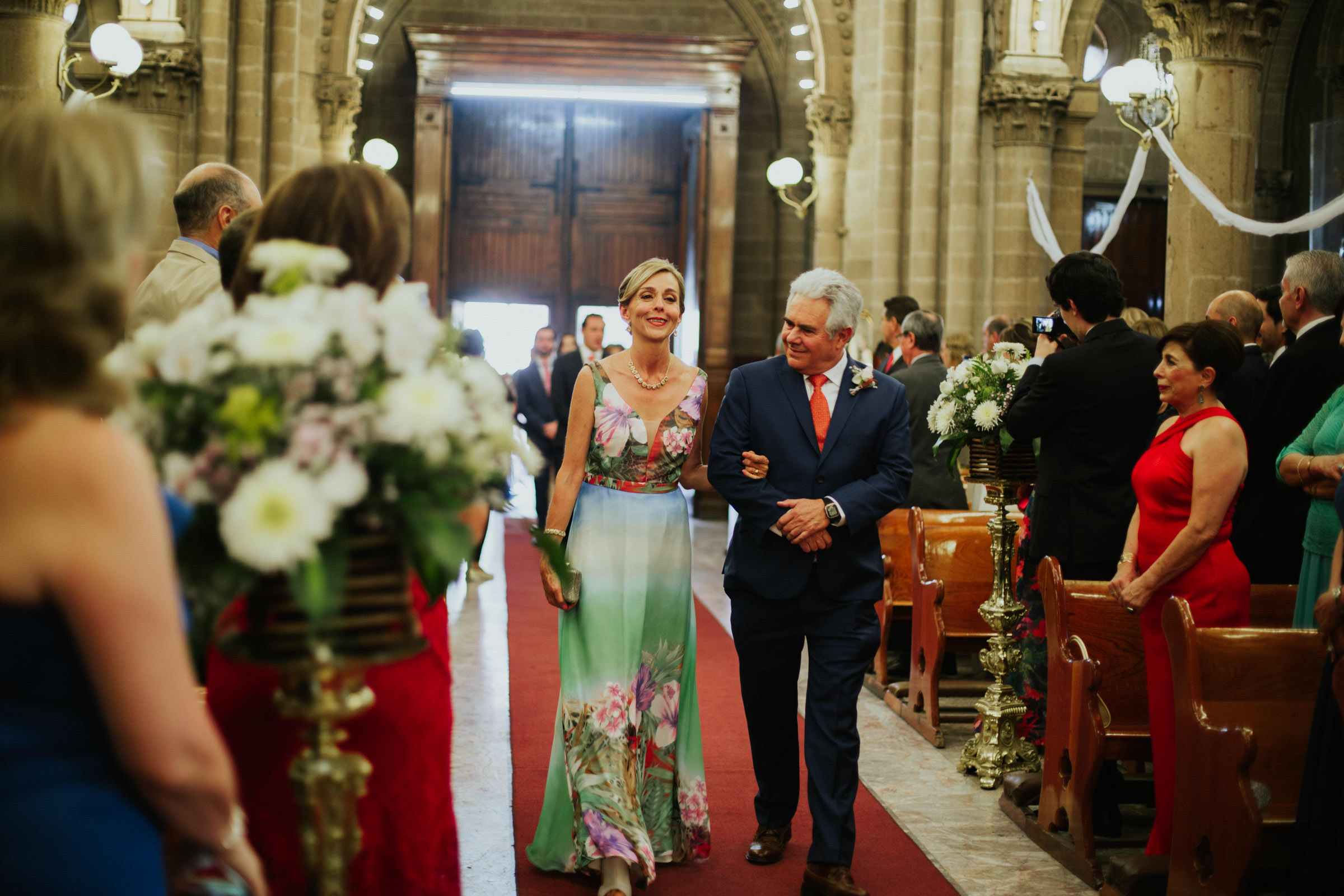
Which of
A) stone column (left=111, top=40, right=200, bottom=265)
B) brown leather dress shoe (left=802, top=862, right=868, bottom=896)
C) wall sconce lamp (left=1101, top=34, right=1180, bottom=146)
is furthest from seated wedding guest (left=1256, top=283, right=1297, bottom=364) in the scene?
stone column (left=111, top=40, right=200, bottom=265)

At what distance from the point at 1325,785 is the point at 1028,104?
35.1ft

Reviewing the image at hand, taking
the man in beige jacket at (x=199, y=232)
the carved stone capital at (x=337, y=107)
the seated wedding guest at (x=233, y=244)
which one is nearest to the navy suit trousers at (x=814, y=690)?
the man in beige jacket at (x=199, y=232)

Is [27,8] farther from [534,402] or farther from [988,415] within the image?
[988,415]

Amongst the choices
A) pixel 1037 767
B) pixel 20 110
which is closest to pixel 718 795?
pixel 1037 767

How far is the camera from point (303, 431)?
1.73m

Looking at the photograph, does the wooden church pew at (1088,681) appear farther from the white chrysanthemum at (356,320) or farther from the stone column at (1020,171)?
the stone column at (1020,171)

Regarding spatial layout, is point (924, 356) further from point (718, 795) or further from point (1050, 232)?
point (1050, 232)

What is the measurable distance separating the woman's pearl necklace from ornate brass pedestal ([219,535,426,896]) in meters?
2.46

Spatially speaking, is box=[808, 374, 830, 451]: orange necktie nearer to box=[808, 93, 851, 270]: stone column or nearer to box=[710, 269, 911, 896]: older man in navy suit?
box=[710, 269, 911, 896]: older man in navy suit

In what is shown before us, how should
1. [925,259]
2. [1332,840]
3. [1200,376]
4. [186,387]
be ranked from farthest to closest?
[925,259] < [1200,376] < [1332,840] < [186,387]

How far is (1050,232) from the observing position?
37.0ft

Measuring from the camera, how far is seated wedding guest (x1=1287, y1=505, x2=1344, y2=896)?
3.11 meters

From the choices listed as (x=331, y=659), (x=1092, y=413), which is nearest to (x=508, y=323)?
(x=1092, y=413)

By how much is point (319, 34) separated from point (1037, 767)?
44.2 feet
